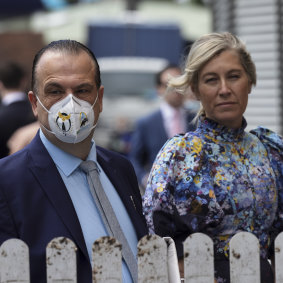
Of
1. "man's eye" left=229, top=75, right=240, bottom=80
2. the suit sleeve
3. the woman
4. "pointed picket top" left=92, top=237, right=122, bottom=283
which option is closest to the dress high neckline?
the woman

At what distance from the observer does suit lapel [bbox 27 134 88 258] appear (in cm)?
280

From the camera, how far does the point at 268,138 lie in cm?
372

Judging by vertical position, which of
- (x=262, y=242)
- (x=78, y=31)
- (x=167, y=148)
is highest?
(x=78, y=31)

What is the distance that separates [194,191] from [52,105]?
772mm

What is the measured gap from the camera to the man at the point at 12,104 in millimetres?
6137

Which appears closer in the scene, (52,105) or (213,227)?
(52,105)

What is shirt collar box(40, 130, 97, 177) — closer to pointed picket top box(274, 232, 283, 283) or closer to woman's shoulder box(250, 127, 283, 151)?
pointed picket top box(274, 232, 283, 283)

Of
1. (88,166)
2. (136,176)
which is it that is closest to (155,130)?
(136,176)

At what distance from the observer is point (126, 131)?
10.4 meters

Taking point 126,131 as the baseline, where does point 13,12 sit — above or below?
above

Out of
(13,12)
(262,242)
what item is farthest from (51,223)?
(13,12)

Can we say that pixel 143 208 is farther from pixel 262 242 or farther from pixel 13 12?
pixel 13 12

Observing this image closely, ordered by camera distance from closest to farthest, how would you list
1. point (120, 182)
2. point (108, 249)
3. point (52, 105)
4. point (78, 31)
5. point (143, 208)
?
point (108, 249) < point (52, 105) < point (120, 182) < point (143, 208) < point (78, 31)

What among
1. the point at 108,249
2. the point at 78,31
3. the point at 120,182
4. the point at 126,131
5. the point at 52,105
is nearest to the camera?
the point at 108,249
